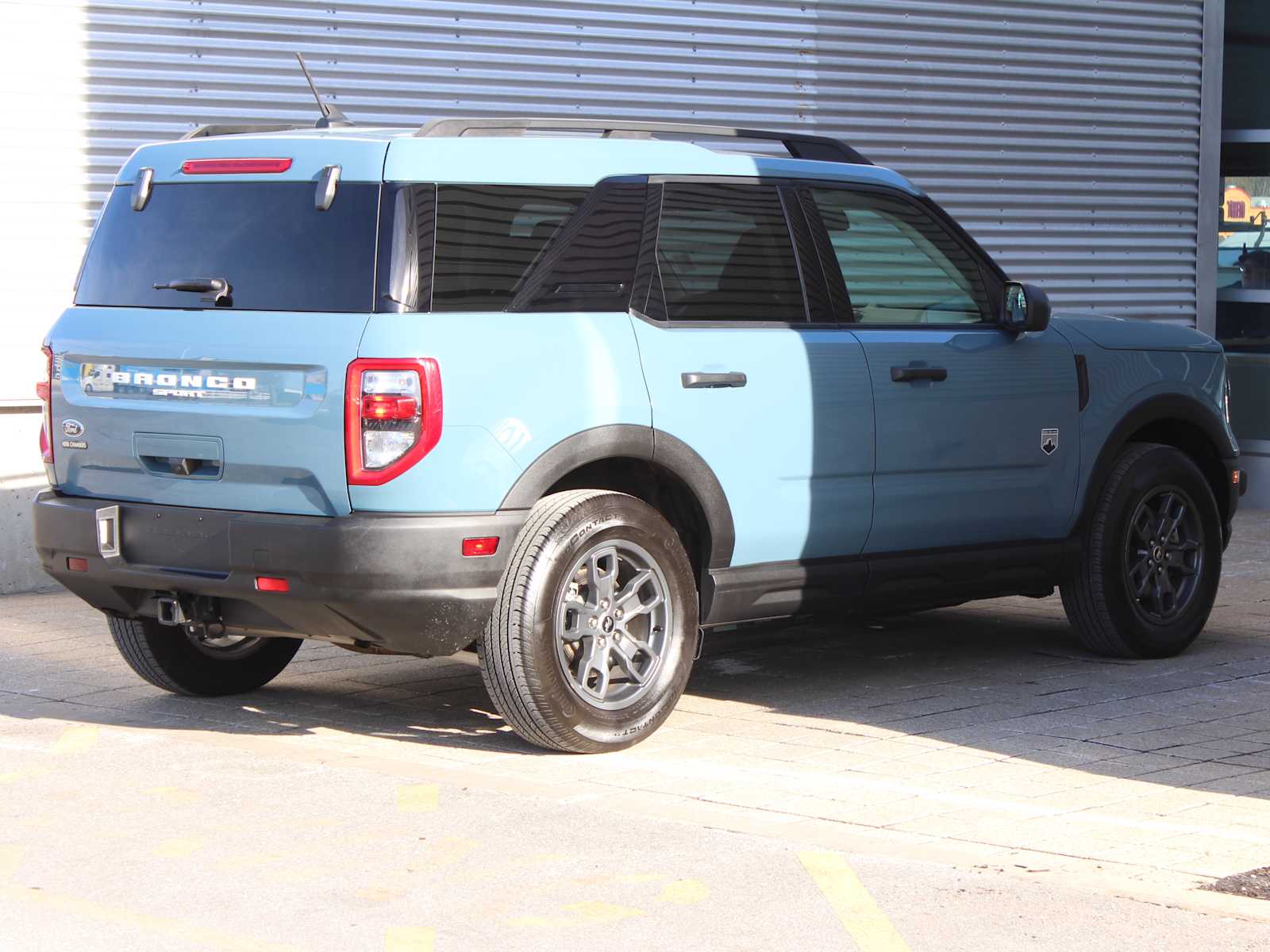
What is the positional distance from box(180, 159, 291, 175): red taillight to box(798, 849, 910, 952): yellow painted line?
9.20 feet

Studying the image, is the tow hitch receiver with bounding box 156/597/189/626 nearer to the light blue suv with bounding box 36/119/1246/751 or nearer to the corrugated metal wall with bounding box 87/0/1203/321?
the light blue suv with bounding box 36/119/1246/751

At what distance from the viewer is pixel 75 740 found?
684 cm

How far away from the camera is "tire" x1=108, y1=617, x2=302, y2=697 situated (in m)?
7.39

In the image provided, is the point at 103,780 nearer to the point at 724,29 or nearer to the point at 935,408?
the point at 935,408

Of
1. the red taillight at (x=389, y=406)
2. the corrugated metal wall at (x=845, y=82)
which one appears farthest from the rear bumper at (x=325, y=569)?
the corrugated metal wall at (x=845, y=82)

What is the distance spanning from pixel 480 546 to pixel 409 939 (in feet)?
6.00

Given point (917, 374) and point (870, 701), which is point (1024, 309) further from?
point (870, 701)

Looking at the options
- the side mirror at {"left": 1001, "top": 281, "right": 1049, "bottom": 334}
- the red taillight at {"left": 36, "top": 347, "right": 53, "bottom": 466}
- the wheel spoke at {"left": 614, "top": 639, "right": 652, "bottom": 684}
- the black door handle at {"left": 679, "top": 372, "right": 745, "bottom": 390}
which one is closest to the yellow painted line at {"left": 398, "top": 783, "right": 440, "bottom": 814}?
the wheel spoke at {"left": 614, "top": 639, "right": 652, "bottom": 684}

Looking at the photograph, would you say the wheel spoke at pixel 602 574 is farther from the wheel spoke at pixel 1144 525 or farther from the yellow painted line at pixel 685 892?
the wheel spoke at pixel 1144 525

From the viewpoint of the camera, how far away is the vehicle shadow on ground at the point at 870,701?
6.61 meters

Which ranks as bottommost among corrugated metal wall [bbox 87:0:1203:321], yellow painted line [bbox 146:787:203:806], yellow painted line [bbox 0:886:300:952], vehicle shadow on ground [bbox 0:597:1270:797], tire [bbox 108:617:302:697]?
vehicle shadow on ground [bbox 0:597:1270:797]

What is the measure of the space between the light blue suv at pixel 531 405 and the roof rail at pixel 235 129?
5cm

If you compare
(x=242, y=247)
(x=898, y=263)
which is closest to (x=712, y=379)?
(x=898, y=263)

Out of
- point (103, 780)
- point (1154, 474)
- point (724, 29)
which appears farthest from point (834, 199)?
point (724, 29)
